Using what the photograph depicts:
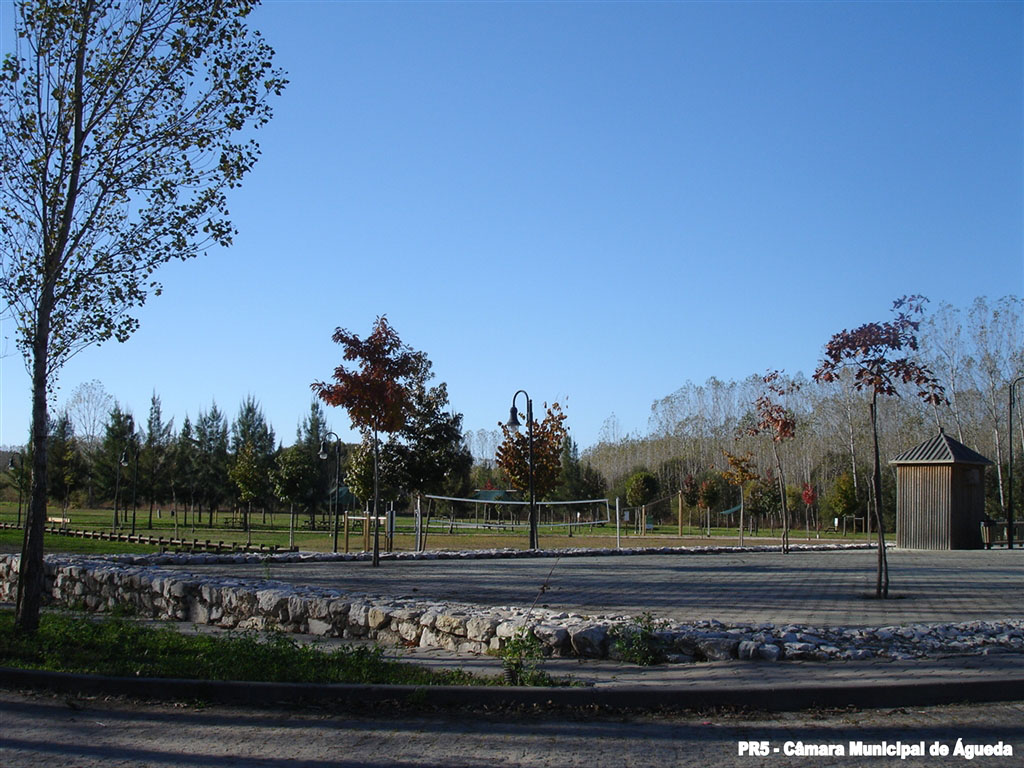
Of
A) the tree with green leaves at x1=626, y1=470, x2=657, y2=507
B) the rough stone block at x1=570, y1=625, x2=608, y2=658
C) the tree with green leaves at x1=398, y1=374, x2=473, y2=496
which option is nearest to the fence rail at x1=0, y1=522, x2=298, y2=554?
the tree with green leaves at x1=398, y1=374, x2=473, y2=496

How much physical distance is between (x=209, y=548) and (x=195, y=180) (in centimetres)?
1924

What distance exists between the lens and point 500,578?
14.5m

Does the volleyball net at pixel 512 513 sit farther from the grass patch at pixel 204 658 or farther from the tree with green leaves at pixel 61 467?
the grass patch at pixel 204 658

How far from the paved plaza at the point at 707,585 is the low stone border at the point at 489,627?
749mm

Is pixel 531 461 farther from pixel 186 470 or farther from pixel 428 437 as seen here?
pixel 186 470

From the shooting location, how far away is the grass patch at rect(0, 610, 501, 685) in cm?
657

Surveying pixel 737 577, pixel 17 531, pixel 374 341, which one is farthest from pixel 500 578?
pixel 17 531

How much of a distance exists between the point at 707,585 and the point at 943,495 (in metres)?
16.3

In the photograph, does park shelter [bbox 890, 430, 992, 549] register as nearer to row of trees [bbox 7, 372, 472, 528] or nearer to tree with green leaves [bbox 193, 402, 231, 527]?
row of trees [bbox 7, 372, 472, 528]

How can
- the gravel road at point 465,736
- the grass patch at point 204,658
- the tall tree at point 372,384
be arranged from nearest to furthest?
the gravel road at point 465,736 < the grass patch at point 204,658 < the tall tree at point 372,384

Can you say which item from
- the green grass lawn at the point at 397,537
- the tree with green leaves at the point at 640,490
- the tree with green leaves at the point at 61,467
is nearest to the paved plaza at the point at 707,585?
the green grass lawn at the point at 397,537

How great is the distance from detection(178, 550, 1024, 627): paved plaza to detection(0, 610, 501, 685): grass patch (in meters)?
1.89

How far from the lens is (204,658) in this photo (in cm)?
727

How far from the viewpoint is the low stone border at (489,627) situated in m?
7.26
